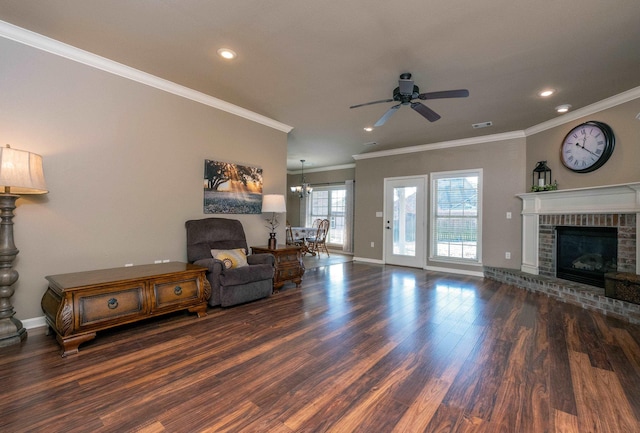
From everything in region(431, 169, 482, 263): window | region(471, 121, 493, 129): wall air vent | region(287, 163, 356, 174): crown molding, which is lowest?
region(431, 169, 482, 263): window

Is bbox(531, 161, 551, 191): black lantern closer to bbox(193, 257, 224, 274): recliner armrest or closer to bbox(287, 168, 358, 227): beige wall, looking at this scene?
bbox(287, 168, 358, 227): beige wall

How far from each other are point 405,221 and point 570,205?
284cm

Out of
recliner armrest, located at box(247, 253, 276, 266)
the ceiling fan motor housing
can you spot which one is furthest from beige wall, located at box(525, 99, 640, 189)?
recliner armrest, located at box(247, 253, 276, 266)

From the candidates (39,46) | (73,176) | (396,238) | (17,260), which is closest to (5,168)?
(73,176)

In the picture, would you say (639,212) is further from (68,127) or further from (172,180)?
(68,127)

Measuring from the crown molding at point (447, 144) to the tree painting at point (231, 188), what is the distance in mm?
3301

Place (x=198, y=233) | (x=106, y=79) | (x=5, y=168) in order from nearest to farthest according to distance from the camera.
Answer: (x=5, y=168) < (x=106, y=79) < (x=198, y=233)

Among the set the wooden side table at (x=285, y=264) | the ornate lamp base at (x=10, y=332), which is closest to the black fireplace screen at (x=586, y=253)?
the wooden side table at (x=285, y=264)

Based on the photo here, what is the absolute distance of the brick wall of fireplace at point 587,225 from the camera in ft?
11.7

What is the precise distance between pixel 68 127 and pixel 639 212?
626 centimetres

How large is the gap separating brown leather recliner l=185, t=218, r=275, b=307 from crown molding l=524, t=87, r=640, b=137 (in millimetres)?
4784

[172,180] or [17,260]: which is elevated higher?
[172,180]

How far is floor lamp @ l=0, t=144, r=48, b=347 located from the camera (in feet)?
7.49

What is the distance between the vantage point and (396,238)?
21.7ft
